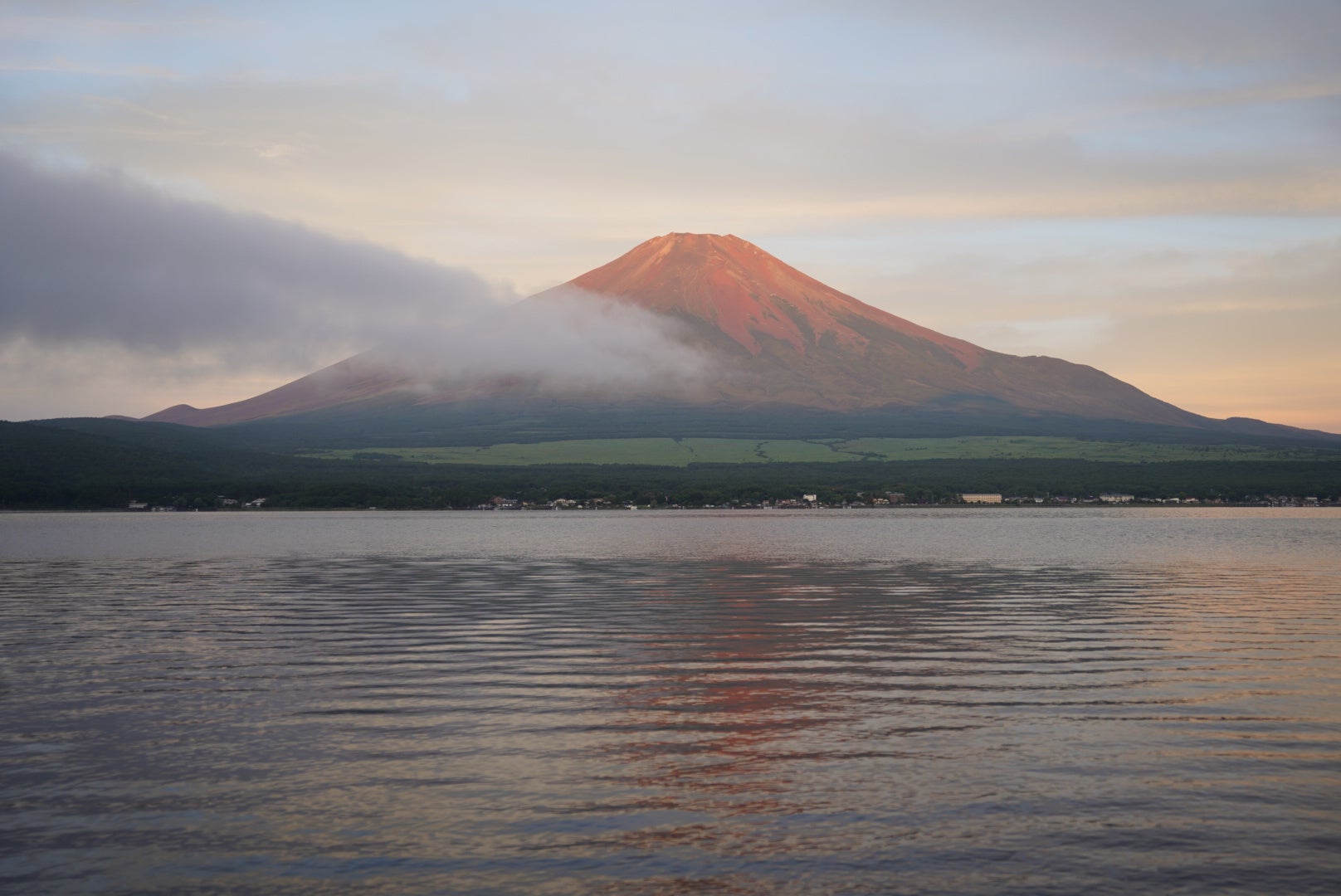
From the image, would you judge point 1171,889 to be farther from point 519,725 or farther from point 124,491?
point 124,491

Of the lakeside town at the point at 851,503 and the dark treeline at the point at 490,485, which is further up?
the dark treeline at the point at 490,485

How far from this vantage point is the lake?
1343 centimetres

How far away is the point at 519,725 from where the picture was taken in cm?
2052

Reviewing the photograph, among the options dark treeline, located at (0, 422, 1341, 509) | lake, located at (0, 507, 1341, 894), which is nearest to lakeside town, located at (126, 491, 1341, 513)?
dark treeline, located at (0, 422, 1341, 509)

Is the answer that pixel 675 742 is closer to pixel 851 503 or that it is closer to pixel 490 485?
pixel 851 503

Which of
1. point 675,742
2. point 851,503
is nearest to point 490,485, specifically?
point 851,503

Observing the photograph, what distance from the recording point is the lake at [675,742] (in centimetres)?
1343

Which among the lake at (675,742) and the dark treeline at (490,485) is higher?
the dark treeline at (490,485)

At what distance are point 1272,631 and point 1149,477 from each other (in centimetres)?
17250

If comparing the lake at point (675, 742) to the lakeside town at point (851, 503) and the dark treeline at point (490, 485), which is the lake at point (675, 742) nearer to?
the lakeside town at point (851, 503)

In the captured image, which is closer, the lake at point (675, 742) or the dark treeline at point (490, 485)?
the lake at point (675, 742)

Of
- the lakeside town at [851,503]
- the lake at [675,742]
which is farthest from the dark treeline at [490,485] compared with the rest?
the lake at [675,742]

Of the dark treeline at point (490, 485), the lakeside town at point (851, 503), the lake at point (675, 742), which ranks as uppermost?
the dark treeline at point (490, 485)

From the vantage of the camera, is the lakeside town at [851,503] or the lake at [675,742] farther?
the lakeside town at [851,503]
